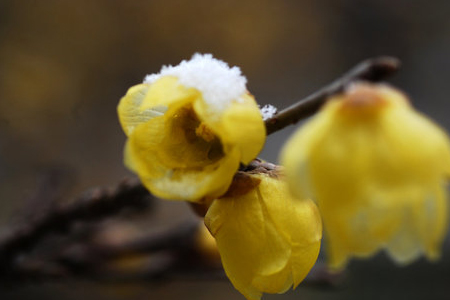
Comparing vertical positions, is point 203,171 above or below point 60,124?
below

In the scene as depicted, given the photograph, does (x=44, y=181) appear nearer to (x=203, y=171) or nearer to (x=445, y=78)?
(x=203, y=171)

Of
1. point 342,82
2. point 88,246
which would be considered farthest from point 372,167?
point 88,246

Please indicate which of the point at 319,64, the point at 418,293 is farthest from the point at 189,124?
the point at 319,64

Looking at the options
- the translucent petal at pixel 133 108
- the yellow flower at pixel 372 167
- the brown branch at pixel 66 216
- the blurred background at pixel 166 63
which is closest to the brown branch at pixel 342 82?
the yellow flower at pixel 372 167

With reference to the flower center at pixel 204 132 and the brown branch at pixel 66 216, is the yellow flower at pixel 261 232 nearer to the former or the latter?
the flower center at pixel 204 132

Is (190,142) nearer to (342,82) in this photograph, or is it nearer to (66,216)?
(342,82)

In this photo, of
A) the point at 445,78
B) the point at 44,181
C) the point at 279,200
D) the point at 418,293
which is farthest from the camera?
the point at 445,78

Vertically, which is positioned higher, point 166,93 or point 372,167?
point 166,93

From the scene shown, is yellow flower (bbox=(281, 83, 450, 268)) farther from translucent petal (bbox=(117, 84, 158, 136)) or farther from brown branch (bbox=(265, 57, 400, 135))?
translucent petal (bbox=(117, 84, 158, 136))
